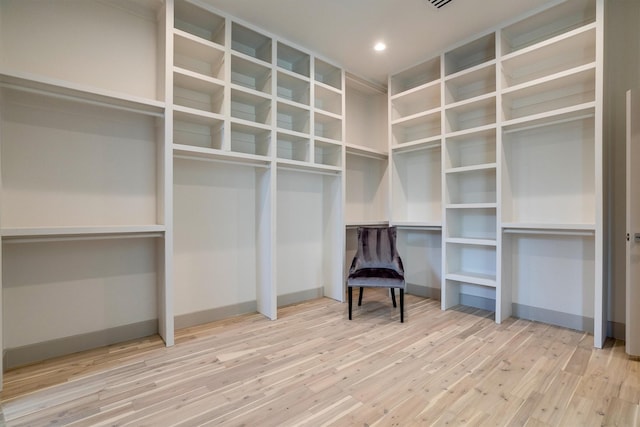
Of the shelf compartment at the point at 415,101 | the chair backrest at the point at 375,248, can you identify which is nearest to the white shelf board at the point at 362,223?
the chair backrest at the point at 375,248

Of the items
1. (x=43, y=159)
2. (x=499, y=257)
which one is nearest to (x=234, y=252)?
(x=43, y=159)

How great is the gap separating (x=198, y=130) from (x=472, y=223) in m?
3.25

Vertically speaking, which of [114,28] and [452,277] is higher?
[114,28]

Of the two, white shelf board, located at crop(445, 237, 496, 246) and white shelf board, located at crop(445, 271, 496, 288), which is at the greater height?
white shelf board, located at crop(445, 237, 496, 246)

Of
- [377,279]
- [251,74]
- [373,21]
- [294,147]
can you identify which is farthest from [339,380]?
[373,21]

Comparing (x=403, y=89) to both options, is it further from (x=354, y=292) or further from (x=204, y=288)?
(x=204, y=288)

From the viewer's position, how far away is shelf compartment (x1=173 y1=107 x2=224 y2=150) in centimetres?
284

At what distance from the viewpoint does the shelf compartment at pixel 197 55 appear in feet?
8.80

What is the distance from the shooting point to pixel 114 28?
8.48ft

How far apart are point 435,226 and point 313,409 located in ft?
8.48

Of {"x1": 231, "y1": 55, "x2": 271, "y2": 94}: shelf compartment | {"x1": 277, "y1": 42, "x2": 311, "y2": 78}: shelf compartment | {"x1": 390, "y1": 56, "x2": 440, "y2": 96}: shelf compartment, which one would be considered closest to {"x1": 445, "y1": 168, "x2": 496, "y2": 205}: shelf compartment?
{"x1": 390, "y1": 56, "x2": 440, "y2": 96}: shelf compartment

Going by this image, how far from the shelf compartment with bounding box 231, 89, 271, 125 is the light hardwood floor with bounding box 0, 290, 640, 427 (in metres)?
2.18

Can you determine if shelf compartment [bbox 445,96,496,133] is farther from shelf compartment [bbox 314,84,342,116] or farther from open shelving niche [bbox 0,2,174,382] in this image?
open shelving niche [bbox 0,2,174,382]

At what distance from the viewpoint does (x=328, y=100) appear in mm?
3916
